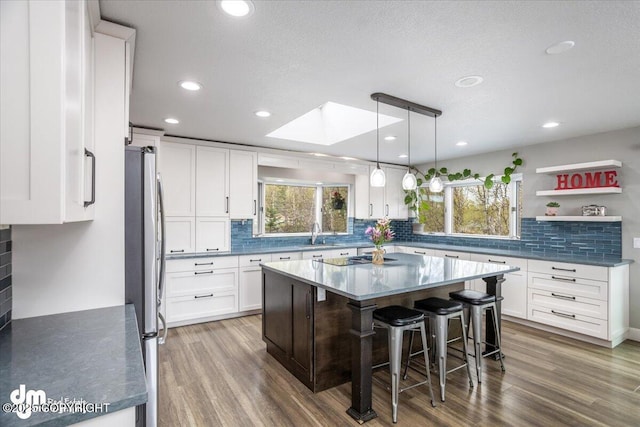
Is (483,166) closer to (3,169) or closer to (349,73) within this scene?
(349,73)

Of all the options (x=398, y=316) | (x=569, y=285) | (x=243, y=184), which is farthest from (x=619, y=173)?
(x=243, y=184)

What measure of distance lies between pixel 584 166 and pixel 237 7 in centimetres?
418

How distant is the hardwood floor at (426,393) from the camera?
2199 mm

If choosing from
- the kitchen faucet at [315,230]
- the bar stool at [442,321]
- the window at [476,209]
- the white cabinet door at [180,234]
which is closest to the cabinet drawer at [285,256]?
the kitchen faucet at [315,230]

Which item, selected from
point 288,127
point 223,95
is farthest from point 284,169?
point 223,95

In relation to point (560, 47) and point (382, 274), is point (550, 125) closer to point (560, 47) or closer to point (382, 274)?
point (560, 47)

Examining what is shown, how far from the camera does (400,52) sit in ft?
6.52

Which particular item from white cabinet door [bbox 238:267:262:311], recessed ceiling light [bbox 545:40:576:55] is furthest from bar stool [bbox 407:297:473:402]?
white cabinet door [bbox 238:267:262:311]

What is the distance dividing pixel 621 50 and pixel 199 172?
4.11 metres

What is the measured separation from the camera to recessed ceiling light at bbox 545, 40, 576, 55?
1.86 metres

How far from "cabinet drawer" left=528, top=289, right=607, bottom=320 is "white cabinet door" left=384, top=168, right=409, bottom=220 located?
2.71 m

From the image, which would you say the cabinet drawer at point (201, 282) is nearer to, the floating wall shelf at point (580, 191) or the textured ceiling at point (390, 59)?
the textured ceiling at point (390, 59)

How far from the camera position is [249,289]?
4.41m

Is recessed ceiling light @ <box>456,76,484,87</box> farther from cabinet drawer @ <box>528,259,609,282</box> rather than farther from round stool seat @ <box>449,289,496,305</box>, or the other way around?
cabinet drawer @ <box>528,259,609,282</box>
